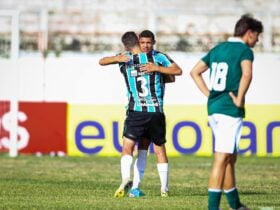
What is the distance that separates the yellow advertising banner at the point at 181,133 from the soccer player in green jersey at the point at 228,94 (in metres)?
13.5

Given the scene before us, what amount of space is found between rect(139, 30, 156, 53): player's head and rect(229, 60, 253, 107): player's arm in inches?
127

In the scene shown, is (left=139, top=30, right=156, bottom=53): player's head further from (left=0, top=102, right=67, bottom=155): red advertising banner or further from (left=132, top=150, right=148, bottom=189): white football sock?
(left=0, top=102, right=67, bottom=155): red advertising banner

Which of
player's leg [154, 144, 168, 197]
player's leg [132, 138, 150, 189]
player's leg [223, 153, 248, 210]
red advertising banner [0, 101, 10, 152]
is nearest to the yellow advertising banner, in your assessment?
red advertising banner [0, 101, 10, 152]

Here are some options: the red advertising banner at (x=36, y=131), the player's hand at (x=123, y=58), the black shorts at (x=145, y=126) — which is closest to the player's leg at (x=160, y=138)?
the black shorts at (x=145, y=126)

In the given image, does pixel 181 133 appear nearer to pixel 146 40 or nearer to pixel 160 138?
pixel 160 138

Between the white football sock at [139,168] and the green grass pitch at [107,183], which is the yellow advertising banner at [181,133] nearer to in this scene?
the green grass pitch at [107,183]

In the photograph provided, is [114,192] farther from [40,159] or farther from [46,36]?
[46,36]

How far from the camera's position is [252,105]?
25250 millimetres

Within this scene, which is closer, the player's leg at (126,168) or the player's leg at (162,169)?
the player's leg at (126,168)

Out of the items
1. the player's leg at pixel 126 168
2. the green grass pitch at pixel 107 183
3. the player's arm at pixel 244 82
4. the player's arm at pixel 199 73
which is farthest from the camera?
the player's leg at pixel 126 168

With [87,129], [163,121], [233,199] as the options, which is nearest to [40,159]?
[87,129]

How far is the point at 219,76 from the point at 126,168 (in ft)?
11.0

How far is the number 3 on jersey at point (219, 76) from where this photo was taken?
1120 cm

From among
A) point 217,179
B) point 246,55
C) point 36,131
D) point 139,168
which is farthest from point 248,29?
point 36,131
